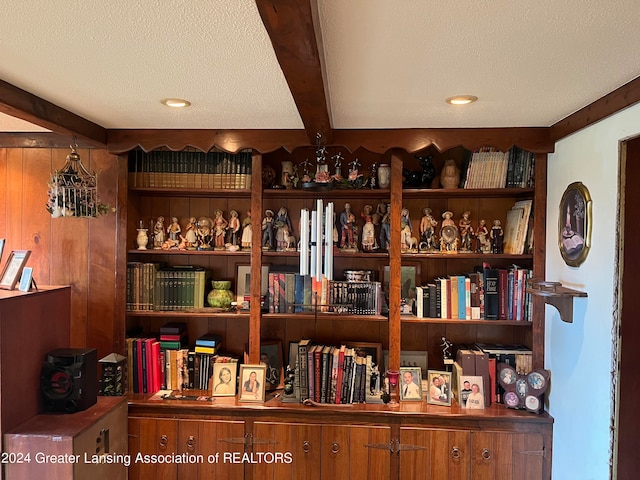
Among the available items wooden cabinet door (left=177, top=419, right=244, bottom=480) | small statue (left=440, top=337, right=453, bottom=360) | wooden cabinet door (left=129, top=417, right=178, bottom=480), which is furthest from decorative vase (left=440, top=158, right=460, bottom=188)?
wooden cabinet door (left=129, top=417, right=178, bottom=480)

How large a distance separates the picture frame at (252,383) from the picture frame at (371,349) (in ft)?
1.86

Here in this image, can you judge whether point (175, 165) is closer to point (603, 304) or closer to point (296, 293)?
point (296, 293)

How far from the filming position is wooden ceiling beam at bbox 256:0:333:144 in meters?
1.01

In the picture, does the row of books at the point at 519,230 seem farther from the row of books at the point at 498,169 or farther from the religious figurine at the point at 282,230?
Answer: the religious figurine at the point at 282,230

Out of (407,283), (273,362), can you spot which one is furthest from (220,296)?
(407,283)

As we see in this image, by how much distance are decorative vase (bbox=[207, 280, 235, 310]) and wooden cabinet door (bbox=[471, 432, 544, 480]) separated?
163 centimetres

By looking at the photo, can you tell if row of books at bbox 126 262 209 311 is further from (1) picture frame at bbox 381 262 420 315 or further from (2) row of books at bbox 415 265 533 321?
(2) row of books at bbox 415 265 533 321

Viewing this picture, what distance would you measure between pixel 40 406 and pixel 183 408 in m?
0.71

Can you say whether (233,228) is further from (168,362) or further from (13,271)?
(13,271)

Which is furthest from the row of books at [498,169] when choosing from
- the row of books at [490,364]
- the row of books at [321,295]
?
the row of books at [490,364]

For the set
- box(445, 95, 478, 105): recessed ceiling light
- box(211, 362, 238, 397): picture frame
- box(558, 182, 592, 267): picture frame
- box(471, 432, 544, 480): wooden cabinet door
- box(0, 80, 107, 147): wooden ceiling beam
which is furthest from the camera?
box(211, 362, 238, 397): picture frame

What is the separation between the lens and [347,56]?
145 centimetres

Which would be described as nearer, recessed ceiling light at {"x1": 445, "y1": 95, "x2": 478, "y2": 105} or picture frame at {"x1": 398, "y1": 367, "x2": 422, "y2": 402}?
recessed ceiling light at {"x1": 445, "y1": 95, "x2": 478, "y2": 105}

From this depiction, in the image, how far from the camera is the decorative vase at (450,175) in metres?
2.65
